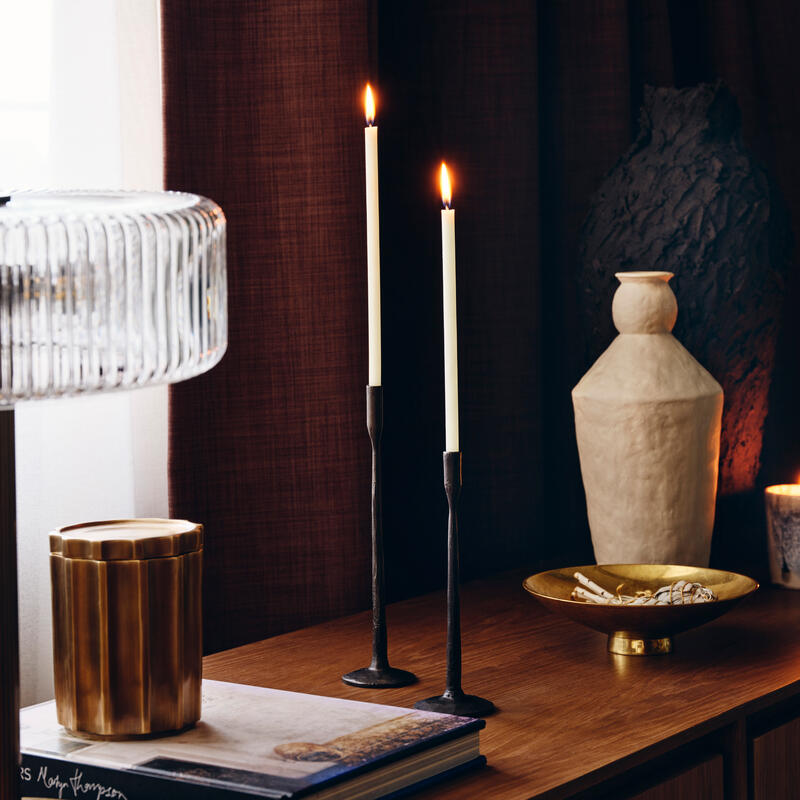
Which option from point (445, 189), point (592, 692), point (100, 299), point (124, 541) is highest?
point (445, 189)

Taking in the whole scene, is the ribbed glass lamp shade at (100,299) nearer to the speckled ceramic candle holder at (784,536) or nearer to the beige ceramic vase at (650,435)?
the beige ceramic vase at (650,435)

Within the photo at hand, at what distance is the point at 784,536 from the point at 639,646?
33 centimetres

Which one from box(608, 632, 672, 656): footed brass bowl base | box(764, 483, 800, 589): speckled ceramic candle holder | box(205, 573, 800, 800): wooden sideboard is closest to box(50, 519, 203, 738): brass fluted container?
box(205, 573, 800, 800): wooden sideboard

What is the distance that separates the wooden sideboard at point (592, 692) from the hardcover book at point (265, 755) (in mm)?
39

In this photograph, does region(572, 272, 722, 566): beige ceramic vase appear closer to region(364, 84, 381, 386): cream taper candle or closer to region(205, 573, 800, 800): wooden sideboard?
region(205, 573, 800, 800): wooden sideboard

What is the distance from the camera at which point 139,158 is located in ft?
4.00

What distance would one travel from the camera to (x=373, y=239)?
3.38 feet

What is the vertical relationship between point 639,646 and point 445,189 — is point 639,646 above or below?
below

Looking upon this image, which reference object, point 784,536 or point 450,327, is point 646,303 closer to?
point 784,536

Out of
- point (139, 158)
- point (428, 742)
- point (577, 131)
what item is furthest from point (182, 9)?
point (428, 742)

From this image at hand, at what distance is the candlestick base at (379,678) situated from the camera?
1.04m

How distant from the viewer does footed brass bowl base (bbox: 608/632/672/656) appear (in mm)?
1128

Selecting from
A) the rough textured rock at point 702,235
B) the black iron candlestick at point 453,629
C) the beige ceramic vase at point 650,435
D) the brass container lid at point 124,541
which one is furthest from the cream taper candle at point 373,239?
the rough textured rock at point 702,235

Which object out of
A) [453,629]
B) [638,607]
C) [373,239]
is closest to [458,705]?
[453,629]
